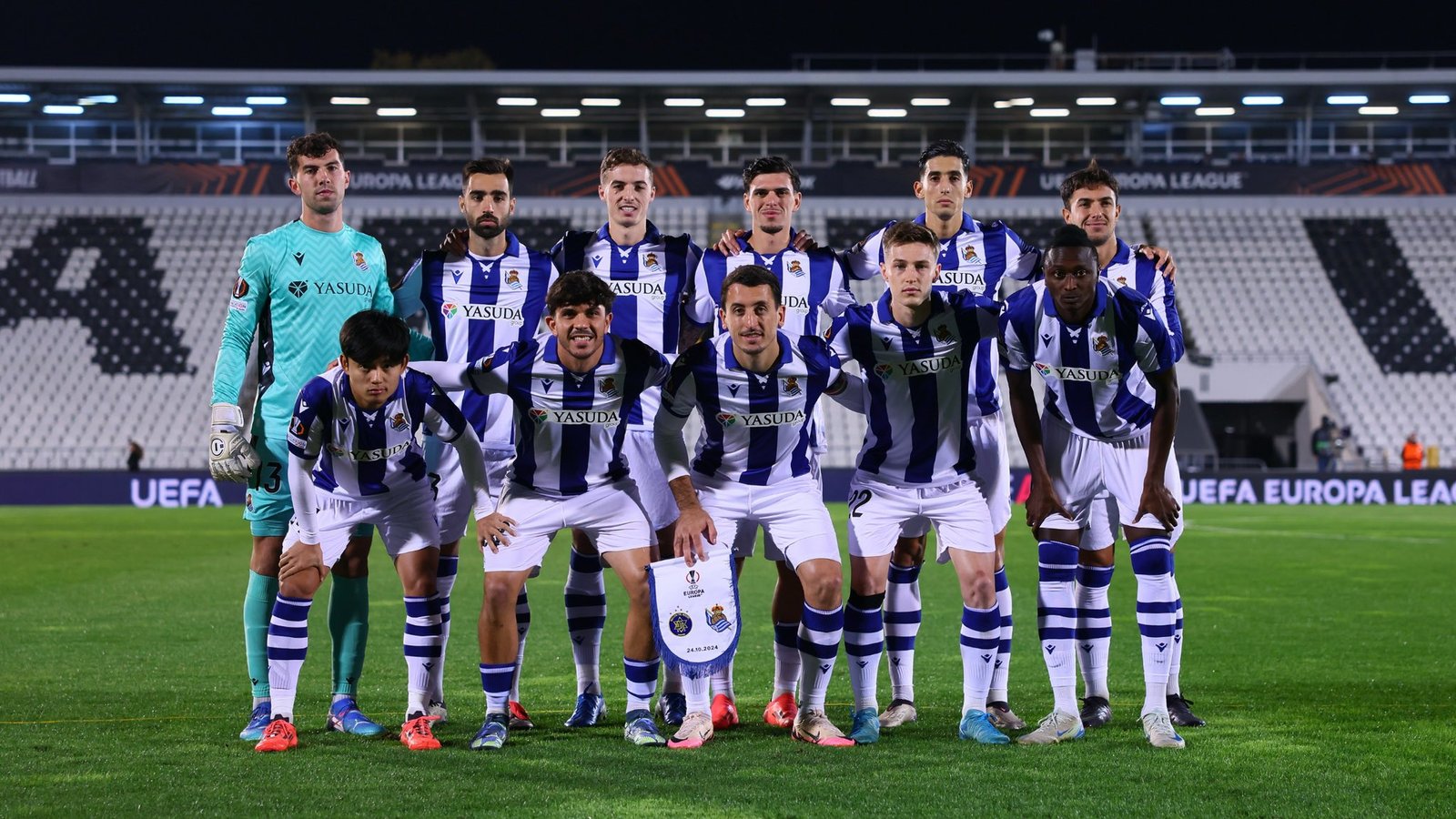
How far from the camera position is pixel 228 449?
5047 mm

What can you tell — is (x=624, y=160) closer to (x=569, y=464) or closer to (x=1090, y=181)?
(x=569, y=464)

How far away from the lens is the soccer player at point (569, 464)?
198 inches

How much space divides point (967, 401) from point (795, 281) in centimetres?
93

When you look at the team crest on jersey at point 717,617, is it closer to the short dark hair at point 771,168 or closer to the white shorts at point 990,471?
the white shorts at point 990,471

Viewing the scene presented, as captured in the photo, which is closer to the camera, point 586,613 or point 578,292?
point 578,292

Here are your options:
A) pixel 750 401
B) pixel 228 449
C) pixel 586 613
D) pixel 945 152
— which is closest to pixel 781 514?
pixel 750 401

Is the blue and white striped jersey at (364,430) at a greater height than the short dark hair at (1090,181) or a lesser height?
lesser

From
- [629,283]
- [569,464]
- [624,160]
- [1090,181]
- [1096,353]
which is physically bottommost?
[569,464]

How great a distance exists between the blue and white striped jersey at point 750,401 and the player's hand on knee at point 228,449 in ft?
5.14

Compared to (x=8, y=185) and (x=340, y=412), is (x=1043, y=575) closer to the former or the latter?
(x=340, y=412)

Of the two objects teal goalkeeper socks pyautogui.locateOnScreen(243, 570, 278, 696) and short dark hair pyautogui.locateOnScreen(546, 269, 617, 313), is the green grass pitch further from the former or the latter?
short dark hair pyautogui.locateOnScreen(546, 269, 617, 313)

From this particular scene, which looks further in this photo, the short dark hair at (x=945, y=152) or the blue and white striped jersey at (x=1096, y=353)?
the short dark hair at (x=945, y=152)

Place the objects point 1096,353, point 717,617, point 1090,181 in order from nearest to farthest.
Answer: point 717,617
point 1096,353
point 1090,181

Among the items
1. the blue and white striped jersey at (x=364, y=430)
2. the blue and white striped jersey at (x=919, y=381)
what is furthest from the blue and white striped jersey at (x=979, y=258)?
the blue and white striped jersey at (x=364, y=430)
